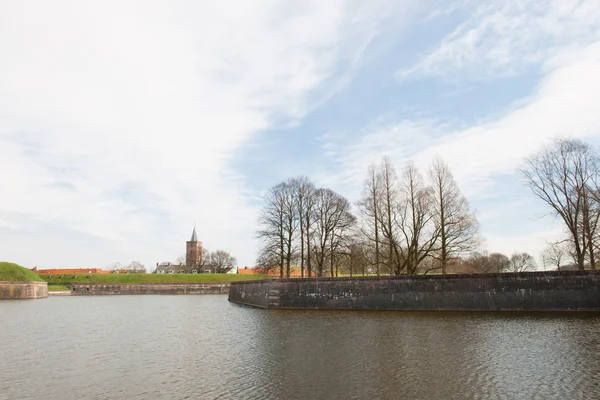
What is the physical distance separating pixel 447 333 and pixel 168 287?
2526 inches

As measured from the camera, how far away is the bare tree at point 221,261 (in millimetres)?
107713

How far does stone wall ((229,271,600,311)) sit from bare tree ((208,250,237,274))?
75.3 meters

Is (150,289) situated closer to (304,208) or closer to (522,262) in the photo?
(304,208)

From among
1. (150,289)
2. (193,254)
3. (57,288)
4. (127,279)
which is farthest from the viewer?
(193,254)

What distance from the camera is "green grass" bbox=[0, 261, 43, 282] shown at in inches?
2081

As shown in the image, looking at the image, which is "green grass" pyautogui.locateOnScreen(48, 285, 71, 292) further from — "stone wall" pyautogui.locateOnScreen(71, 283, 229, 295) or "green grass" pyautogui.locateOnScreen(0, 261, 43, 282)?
"green grass" pyautogui.locateOnScreen(0, 261, 43, 282)

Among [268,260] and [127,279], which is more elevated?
[268,260]

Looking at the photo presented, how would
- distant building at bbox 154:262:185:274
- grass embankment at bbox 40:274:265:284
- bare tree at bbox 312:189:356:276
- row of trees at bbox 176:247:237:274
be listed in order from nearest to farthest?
bare tree at bbox 312:189:356:276 < grass embankment at bbox 40:274:265:284 < row of trees at bbox 176:247:237:274 < distant building at bbox 154:262:185:274

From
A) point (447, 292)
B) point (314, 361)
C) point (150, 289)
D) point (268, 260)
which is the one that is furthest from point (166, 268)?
point (314, 361)

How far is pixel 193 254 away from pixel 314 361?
370 feet

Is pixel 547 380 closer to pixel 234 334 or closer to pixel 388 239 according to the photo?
pixel 234 334

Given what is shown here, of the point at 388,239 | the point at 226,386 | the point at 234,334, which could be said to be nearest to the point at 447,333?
the point at 234,334

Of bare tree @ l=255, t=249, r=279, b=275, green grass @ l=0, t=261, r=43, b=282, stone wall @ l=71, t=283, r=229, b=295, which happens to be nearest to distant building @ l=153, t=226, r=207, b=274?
stone wall @ l=71, t=283, r=229, b=295

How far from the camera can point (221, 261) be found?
367 feet
